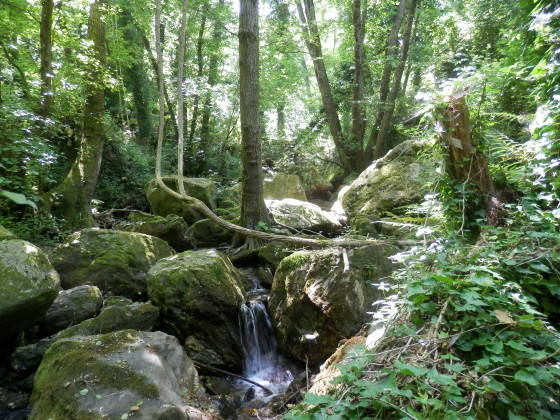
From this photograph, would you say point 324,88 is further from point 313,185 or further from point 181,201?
point 181,201

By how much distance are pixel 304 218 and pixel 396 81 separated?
249 inches

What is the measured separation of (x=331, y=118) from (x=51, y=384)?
12.2 m

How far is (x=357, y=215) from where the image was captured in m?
7.80

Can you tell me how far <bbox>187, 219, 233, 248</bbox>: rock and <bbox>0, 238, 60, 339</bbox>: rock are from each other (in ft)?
14.9

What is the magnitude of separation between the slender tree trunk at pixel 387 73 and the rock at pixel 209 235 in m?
6.50

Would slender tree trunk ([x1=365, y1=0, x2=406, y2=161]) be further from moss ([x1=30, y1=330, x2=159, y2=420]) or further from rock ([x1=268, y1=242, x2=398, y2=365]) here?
moss ([x1=30, y1=330, x2=159, y2=420])

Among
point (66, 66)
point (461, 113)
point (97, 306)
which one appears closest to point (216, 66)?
point (66, 66)

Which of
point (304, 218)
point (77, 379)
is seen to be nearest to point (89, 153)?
point (304, 218)

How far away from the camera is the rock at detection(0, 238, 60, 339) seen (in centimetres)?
366

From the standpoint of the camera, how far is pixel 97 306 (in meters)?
4.91

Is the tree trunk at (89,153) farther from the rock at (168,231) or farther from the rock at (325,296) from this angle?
the rock at (325,296)

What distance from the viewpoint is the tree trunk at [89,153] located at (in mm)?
8336

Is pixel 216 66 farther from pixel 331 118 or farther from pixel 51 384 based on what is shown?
pixel 51 384

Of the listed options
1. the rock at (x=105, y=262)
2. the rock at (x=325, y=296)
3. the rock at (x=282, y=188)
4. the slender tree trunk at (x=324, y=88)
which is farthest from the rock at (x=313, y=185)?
the rock at (x=325, y=296)
